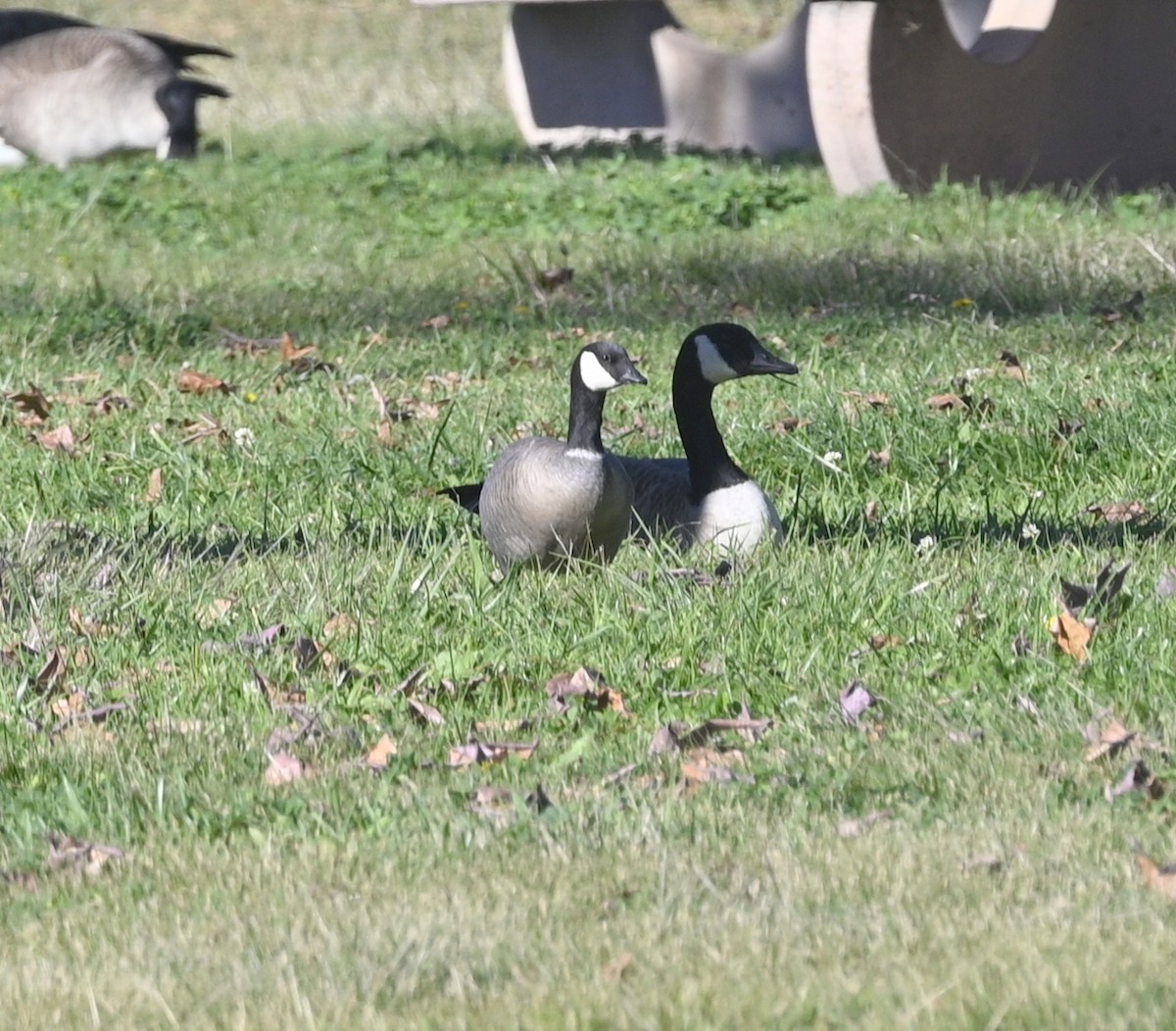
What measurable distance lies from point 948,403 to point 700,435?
1417 millimetres

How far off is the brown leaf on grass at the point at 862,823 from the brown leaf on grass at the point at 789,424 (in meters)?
3.22

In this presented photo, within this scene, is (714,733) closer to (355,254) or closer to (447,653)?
(447,653)

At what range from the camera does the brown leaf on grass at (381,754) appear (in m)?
3.97

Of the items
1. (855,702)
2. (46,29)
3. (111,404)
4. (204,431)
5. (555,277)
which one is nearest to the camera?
(855,702)

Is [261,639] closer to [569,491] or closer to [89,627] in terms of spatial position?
[89,627]

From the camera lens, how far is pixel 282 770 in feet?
12.9

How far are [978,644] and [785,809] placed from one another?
97 cm

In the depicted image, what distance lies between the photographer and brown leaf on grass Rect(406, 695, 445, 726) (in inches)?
166

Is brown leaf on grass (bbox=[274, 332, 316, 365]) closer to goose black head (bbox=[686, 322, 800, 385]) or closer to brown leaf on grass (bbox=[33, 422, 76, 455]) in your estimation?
brown leaf on grass (bbox=[33, 422, 76, 455])

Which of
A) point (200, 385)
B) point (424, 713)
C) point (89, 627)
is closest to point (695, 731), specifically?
point (424, 713)

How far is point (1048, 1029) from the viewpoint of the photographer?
8.80ft

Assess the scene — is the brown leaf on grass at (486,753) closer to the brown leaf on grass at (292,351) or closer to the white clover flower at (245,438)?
the white clover flower at (245,438)

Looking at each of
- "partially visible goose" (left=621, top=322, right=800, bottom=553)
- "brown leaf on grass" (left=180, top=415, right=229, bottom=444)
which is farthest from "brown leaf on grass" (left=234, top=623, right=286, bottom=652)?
"brown leaf on grass" (left=180, top=415, right=229, bottom=444)

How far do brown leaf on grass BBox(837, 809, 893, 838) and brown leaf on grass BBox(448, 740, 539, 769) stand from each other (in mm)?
719
